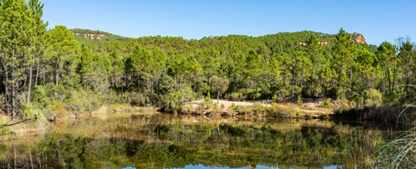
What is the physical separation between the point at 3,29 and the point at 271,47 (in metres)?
69.3

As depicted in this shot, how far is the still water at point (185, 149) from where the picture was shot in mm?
9914

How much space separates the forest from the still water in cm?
408

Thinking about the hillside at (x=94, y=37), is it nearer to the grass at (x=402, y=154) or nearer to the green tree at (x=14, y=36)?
the green tree at (x=14, y=36)

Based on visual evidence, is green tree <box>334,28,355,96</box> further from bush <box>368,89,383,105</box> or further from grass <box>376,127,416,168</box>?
grass <box>376,127,416,168</box>

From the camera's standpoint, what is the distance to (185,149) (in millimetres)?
12711

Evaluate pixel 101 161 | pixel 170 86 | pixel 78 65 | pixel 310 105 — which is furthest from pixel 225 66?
pixel 101 161

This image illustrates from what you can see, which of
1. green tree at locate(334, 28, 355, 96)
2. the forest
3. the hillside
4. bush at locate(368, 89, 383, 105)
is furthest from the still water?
the hillside

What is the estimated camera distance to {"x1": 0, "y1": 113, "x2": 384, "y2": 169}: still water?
390 inches

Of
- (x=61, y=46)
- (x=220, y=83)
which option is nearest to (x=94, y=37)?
(x=220, y=83)

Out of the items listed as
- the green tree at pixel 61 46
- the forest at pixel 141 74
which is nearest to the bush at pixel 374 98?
the forest at pixel 141 74

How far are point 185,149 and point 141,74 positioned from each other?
26910 millimetres

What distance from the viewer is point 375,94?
23938 mm

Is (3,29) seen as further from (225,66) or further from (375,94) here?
(225,66)

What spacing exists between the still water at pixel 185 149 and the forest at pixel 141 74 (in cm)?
408
